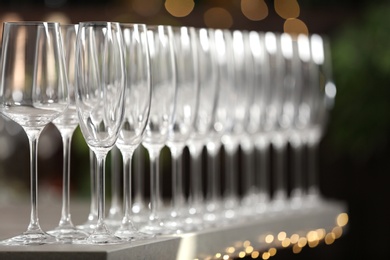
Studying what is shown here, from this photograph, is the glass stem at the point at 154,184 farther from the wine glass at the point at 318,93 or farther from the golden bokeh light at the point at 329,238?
the wine glass at the point at 318,93

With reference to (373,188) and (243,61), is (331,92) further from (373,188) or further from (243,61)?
(373,188)

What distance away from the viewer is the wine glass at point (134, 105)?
7.68 feet

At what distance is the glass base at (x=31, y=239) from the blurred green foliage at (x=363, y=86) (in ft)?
13.9

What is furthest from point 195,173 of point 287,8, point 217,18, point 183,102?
point 287,8

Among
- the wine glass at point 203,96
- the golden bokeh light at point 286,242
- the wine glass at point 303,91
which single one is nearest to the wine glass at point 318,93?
the wine glass at point 303,91

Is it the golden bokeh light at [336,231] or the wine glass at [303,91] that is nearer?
the golden bokeh light at [336,231]

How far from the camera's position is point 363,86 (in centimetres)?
636

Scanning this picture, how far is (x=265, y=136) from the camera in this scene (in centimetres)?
348

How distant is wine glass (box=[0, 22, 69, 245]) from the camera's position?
2238mm

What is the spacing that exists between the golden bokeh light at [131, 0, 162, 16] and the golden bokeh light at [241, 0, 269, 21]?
1.69 feet

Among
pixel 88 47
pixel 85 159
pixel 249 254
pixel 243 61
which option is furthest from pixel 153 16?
pixel 88 47

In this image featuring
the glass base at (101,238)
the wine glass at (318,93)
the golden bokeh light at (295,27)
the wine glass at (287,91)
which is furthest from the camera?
the golden bokeh light at (295,27)

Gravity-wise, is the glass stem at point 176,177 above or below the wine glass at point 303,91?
below

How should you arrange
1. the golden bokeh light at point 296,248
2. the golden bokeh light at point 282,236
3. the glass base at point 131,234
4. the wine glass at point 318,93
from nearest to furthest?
the glass base at point 131,234 < the golden bokeh light at point 282,236 < the golden bokeh light at point 296,248 < the wine glass at point 318,93
